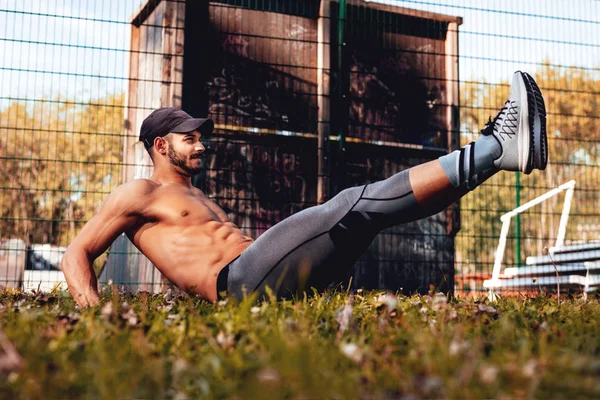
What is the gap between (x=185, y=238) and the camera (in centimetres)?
357

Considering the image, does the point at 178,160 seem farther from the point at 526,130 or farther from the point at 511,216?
the point at 511,216

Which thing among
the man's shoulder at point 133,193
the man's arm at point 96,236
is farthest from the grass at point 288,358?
the man's shoulder at point 133,193

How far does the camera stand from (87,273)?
11.3ft

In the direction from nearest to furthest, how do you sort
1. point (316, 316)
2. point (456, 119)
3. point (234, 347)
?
point (234, 347)
point (316, 316)
point (456, 119)

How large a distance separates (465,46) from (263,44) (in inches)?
91.8

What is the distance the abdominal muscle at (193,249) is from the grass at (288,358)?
0.86 m

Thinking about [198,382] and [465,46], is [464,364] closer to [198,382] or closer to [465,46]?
[198,382]

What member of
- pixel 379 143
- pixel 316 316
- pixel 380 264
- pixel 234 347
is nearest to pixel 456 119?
pixel 379 143

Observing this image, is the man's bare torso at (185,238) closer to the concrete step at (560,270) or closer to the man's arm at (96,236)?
the man's arm at (96,236)

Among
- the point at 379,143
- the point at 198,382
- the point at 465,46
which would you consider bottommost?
the point at 198,382

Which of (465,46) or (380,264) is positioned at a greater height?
(465,46)

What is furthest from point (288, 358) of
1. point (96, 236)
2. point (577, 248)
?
point (577, 248)

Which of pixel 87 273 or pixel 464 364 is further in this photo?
pixel 87 273

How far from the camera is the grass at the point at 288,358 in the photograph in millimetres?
1401
